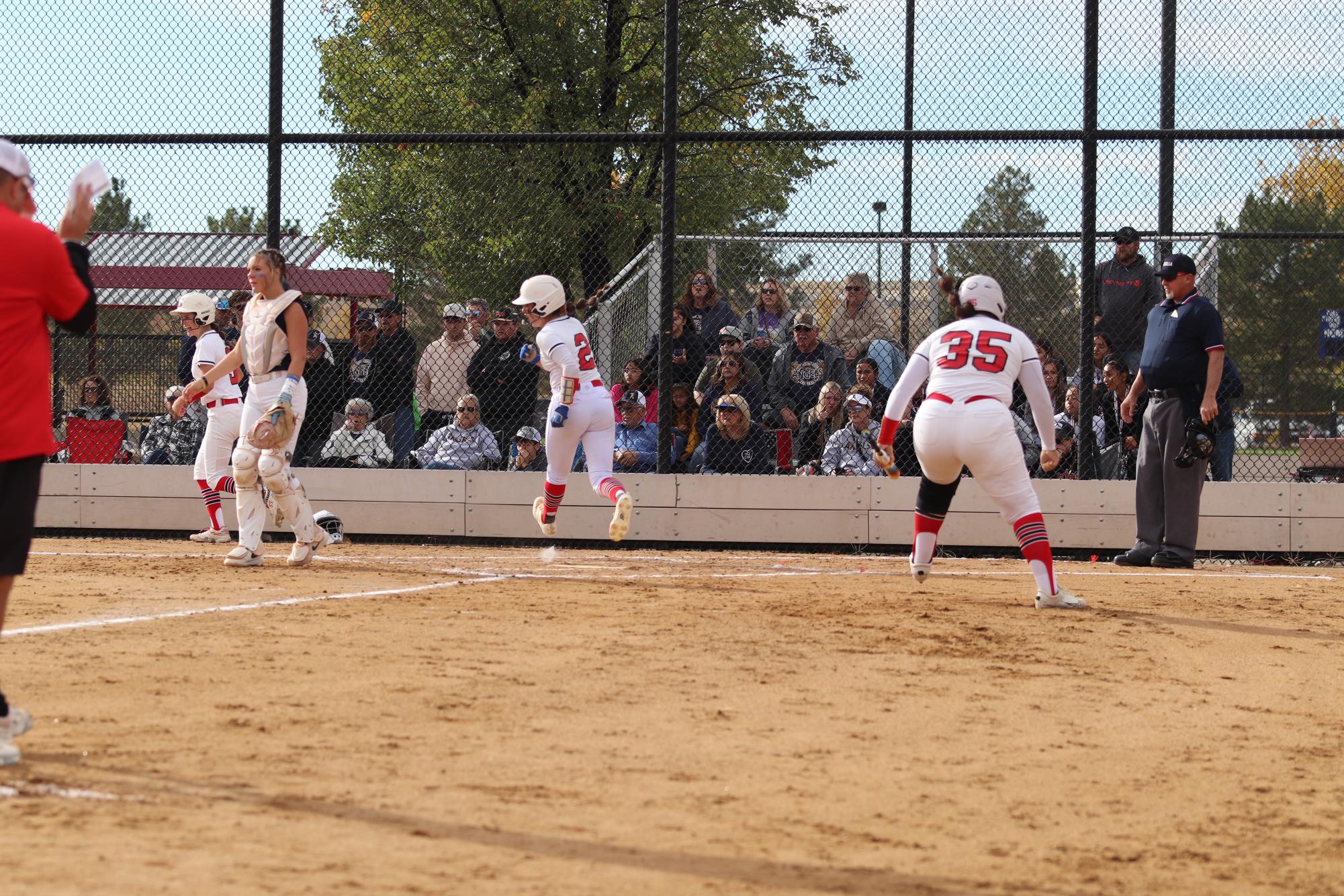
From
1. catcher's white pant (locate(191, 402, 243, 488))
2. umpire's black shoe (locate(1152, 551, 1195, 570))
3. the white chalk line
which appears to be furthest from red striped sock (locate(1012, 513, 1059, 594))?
catcher's white pant (locate(191, 402, 243, 488))

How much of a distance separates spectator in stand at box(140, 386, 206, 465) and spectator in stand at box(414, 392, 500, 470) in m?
2.57

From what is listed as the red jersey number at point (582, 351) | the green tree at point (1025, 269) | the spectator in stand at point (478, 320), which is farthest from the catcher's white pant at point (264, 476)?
the green tree at point (1025, 269)

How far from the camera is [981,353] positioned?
888 cm

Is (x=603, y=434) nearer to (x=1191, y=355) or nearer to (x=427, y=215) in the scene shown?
(x=1191, y=355)

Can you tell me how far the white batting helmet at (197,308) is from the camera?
1214cm

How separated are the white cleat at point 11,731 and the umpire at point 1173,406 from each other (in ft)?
28.9

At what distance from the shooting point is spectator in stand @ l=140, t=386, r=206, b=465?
47.4 feet

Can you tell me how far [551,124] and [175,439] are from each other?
10685mm

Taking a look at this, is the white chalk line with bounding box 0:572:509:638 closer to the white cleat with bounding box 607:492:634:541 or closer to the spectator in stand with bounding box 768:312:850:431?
the white cleat with bounding box 607:492:634:541

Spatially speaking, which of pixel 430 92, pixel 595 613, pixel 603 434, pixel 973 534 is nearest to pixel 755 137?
pixel 603 434

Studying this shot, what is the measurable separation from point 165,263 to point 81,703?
13.7 metres

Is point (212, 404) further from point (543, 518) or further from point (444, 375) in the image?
point (543, 518)

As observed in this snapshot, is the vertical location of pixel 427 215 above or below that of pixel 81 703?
above

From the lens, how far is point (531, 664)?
6547mm
